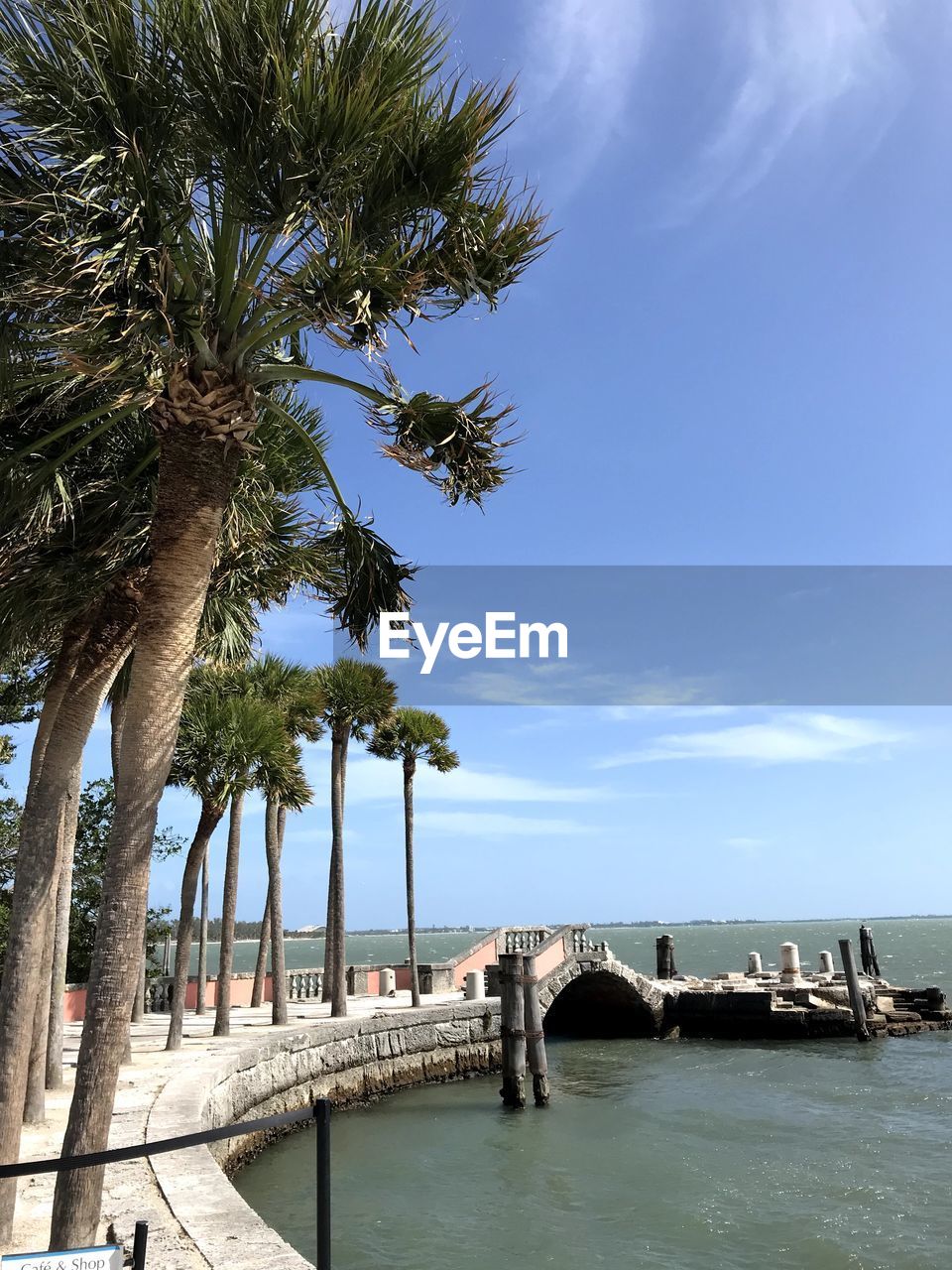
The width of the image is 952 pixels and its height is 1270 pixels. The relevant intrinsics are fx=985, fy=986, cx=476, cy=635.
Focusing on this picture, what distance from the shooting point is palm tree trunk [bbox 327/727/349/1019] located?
21750 millimetres

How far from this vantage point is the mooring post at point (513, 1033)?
61.2 ft

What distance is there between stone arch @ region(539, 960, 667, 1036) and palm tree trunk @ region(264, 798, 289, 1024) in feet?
31.4

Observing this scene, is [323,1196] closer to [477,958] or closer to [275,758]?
[275,758]

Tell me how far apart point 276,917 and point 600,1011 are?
47.7 feet

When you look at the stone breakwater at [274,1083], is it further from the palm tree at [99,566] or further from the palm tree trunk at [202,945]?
the palm tree trunk at [202,945]

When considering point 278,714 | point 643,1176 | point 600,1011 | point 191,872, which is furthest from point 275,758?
point 600,1011

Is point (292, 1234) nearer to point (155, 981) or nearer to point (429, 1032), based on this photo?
point (429, 1032)

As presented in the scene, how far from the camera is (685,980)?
3356cm

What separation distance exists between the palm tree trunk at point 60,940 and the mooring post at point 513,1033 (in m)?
8.77

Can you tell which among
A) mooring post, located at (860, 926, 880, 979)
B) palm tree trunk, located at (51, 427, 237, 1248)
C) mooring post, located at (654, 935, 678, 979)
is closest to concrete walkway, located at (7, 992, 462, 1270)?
palm tree trunk, located at (51, 427, 237, 1248)

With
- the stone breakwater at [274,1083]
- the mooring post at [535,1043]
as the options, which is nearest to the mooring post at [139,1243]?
the stone breakwater at [274,1083]

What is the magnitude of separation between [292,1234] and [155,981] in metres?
17.6

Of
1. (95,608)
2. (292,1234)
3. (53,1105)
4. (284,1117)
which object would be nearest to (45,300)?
(95,608)

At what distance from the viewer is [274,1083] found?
15.3 meters
